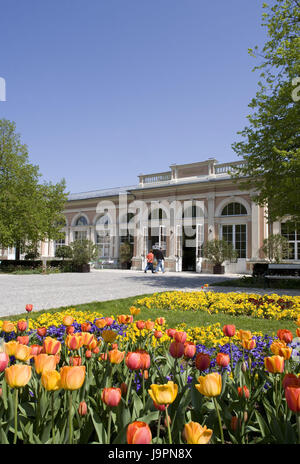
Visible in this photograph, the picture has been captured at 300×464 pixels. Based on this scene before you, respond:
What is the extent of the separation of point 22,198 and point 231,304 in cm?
1692

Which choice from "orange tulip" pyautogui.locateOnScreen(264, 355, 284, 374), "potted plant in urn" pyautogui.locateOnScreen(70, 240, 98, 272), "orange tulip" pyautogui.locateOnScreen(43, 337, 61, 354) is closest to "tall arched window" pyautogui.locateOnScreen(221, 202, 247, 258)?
"potted plant in urn" pyautogui.locateOnScreen(70, 240, 98, 272)

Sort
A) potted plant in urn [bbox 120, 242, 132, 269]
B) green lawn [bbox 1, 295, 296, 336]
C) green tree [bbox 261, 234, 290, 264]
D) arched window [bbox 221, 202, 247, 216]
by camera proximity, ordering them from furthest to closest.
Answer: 1. potted plant in urn [bbox 120, 242, 132, 269]
2. arched window [bbox 221, 202, 247, 216]
3. green tree [bbox 261, 234, 290, 264]
4. green lawn [bbox 1, 295, 296, 336]

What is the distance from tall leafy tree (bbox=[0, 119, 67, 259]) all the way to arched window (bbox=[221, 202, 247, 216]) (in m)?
11.2

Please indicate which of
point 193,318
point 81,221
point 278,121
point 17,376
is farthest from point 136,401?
point 81,221

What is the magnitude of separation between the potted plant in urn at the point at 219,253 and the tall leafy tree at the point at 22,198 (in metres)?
10.2

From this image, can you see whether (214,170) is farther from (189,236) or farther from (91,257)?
(91,257)

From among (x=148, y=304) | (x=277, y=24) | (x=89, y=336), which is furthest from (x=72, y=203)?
(x=89, y=336)

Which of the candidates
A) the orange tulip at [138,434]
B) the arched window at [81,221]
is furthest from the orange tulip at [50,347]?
the arched window at [81,221]

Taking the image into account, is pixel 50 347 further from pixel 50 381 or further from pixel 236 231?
pixel 236 231

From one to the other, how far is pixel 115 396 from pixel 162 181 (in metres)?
24.1

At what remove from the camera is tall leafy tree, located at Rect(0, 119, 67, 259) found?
19328mm

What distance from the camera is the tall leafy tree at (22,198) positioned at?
63.4 ft

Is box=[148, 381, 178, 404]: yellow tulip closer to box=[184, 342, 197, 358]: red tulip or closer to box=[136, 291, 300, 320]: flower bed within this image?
box=[184, 342, 197, 358]: red tulip

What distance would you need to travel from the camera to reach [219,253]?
1938 cm
